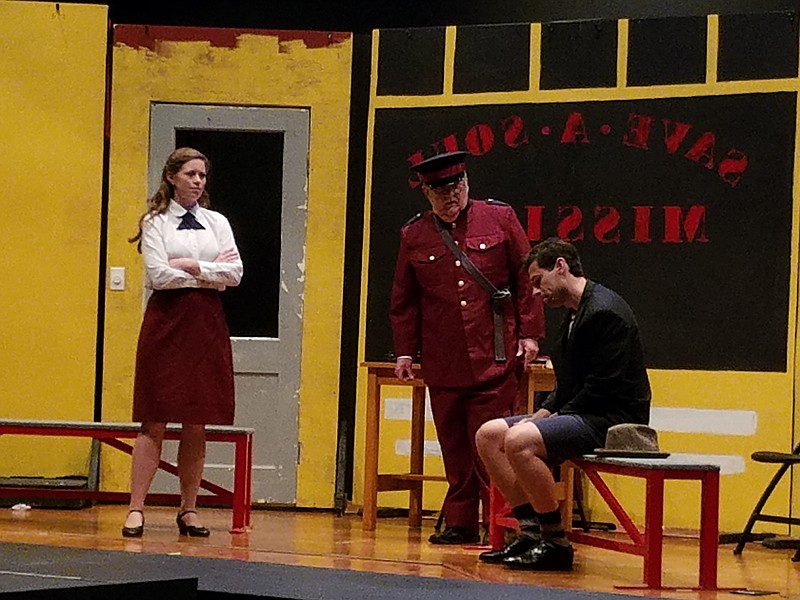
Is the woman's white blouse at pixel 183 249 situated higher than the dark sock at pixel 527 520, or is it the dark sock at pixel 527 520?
the woman's white blouse at pixel 183 249

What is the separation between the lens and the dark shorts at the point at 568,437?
15.6 ft

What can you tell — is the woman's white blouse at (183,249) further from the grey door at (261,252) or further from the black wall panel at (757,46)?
the black wall panel at (757,46)

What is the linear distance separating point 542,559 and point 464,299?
125 cm

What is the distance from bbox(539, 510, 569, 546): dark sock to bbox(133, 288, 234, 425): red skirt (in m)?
1.35

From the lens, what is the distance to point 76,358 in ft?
23.5

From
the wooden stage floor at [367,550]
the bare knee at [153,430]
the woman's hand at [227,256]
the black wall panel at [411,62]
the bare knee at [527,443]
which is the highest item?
the black wall panel at [411,62]

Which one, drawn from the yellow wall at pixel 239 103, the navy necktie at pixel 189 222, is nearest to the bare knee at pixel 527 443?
the navy necktie at pixel 189 222

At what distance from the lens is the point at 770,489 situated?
6047 millimetres

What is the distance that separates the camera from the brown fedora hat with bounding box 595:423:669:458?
4.61 meters

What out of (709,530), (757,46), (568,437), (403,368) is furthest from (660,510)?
(757,46)

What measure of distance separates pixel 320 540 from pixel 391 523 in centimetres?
96

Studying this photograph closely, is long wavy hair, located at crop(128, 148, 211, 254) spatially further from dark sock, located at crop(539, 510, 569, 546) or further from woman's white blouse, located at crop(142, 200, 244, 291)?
dark sock, located at crop(539, 510, 569, 546)

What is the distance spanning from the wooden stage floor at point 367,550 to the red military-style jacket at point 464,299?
0.74m

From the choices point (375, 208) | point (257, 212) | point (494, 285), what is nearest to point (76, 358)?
point (257, 212)
